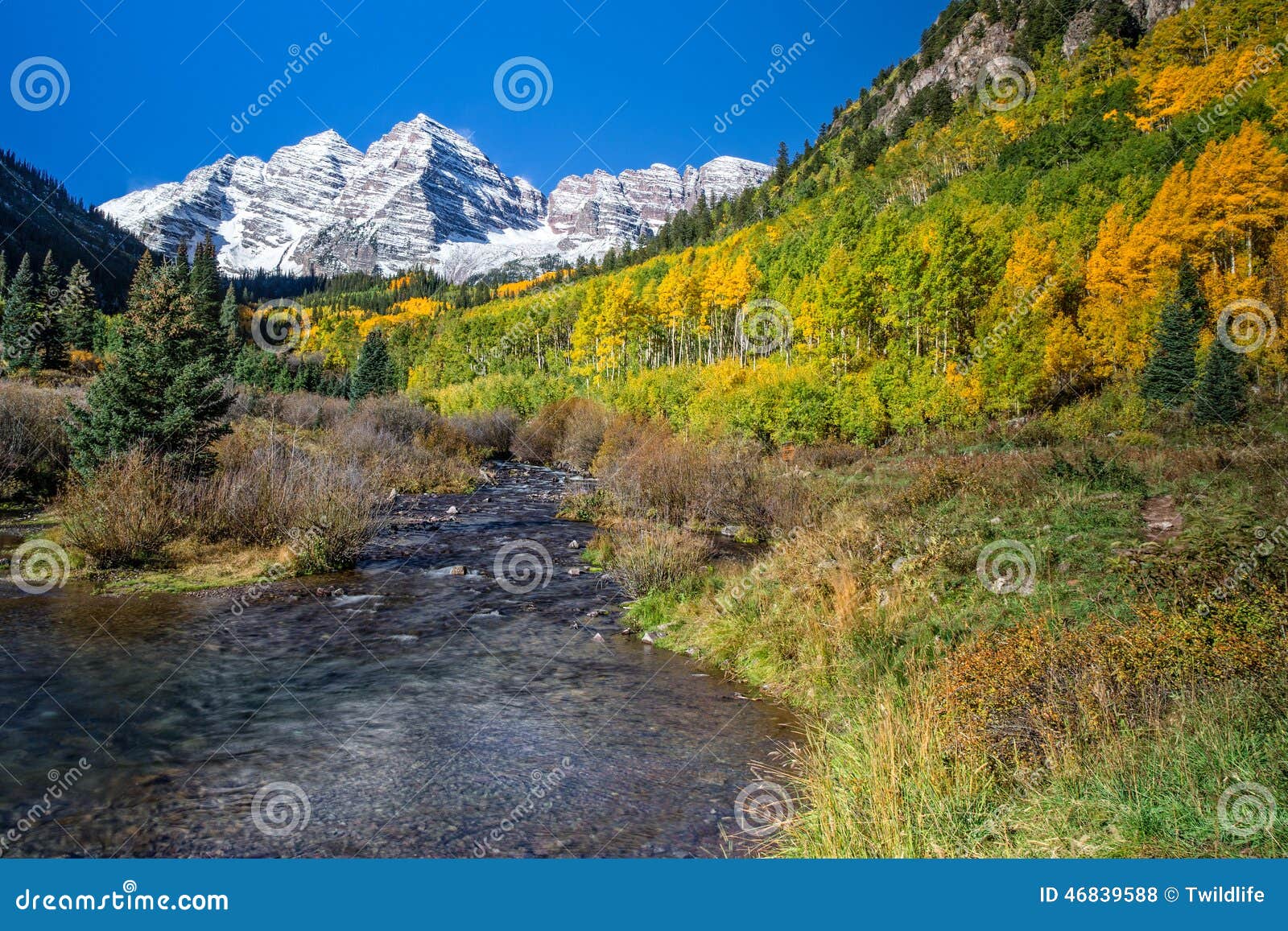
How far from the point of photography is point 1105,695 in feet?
17.1

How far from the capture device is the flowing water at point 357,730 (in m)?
5.57

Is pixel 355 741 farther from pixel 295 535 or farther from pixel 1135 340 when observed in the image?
pixel 1135 340

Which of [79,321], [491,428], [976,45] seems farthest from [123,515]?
[976,45]

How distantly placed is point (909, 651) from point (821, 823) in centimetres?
351

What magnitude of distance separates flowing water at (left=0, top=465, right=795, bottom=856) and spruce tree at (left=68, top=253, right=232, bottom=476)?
471 centimetres

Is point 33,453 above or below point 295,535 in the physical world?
above

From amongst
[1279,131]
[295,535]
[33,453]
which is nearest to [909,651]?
[295,535]

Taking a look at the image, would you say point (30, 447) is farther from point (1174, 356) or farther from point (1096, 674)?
point (1174, 356)

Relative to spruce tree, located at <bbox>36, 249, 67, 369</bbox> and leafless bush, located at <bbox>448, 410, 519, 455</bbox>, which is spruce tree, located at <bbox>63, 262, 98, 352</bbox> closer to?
spruce tree, located at <bbox>36, 249, 67, 369</bbox>

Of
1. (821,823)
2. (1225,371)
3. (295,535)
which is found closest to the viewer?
(821,823)

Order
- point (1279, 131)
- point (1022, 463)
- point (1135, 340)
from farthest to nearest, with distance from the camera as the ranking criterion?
point (1279, 131) → point (1135, 340) → point (1022, 463)

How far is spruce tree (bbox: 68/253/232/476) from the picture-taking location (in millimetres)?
15812

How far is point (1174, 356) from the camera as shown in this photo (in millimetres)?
29328

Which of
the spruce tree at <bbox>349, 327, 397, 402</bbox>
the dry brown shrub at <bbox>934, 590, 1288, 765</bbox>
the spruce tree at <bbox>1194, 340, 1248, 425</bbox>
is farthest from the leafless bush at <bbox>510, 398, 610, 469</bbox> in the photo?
the dry brown shrub at <bbox>934, 590, 1288, 765</bbox>
